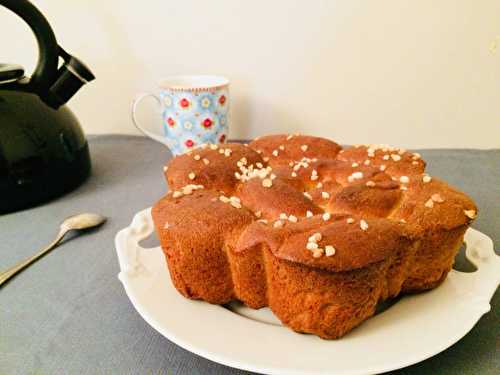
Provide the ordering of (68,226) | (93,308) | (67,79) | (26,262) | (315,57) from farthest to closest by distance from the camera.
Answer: (315,57) → (67,79) → (68,226) → (26,262) → (93,308)

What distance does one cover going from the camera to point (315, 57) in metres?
1.29

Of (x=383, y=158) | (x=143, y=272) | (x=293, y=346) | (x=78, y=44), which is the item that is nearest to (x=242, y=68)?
(x=78, y=44)

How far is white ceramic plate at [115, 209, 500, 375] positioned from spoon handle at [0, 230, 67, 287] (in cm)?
22

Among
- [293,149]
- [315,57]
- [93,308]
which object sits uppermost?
[315,57]

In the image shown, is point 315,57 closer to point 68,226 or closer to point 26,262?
point 68,226

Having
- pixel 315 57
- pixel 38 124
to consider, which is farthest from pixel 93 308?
pixel 315 57

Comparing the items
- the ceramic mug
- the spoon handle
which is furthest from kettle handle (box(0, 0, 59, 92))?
the spoon handle

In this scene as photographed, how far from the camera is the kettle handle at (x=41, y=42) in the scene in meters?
0.90

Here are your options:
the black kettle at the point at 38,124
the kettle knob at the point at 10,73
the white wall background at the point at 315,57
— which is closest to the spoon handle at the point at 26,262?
the black kettle at the point at 38,124

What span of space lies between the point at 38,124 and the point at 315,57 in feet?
2.68

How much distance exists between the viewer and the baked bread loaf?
1.89 feet

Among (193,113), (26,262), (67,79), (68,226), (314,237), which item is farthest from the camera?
(193,113)

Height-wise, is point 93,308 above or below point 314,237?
below

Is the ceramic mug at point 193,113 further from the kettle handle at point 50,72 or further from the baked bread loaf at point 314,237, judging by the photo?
the baked bread loaf at point 314,237
